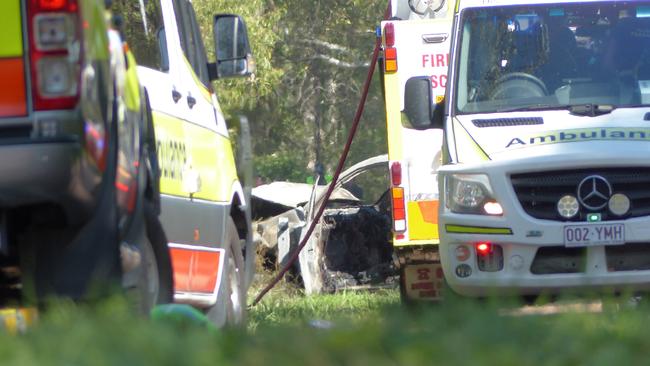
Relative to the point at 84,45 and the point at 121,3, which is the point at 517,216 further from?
the point at 84,45

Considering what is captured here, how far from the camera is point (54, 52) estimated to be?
5.16 meters

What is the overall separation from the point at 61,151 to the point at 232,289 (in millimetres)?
3882

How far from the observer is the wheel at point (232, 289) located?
807 cm

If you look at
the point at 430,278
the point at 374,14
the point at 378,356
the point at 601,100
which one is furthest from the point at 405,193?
the point at 374,14

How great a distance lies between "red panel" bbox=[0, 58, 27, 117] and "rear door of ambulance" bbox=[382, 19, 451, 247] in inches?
251

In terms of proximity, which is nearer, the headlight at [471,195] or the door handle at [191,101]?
the door handle at [191,101]

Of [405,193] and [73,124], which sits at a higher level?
[73,124]

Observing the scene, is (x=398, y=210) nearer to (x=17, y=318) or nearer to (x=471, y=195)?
(x=471, y=195)

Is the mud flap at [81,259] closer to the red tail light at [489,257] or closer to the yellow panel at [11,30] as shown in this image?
the yellow panel at [11,30]

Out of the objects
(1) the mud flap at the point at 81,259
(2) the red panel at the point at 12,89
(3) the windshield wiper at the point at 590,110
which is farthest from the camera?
(3) the windshield wiper at the point at 590,110

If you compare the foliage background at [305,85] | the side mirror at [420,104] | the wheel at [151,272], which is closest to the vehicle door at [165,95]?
the wheel at [151,272]

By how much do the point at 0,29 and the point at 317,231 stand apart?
1090 centimetres

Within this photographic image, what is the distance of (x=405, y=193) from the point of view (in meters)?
11.3

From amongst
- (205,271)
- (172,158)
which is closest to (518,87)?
(205,271)
